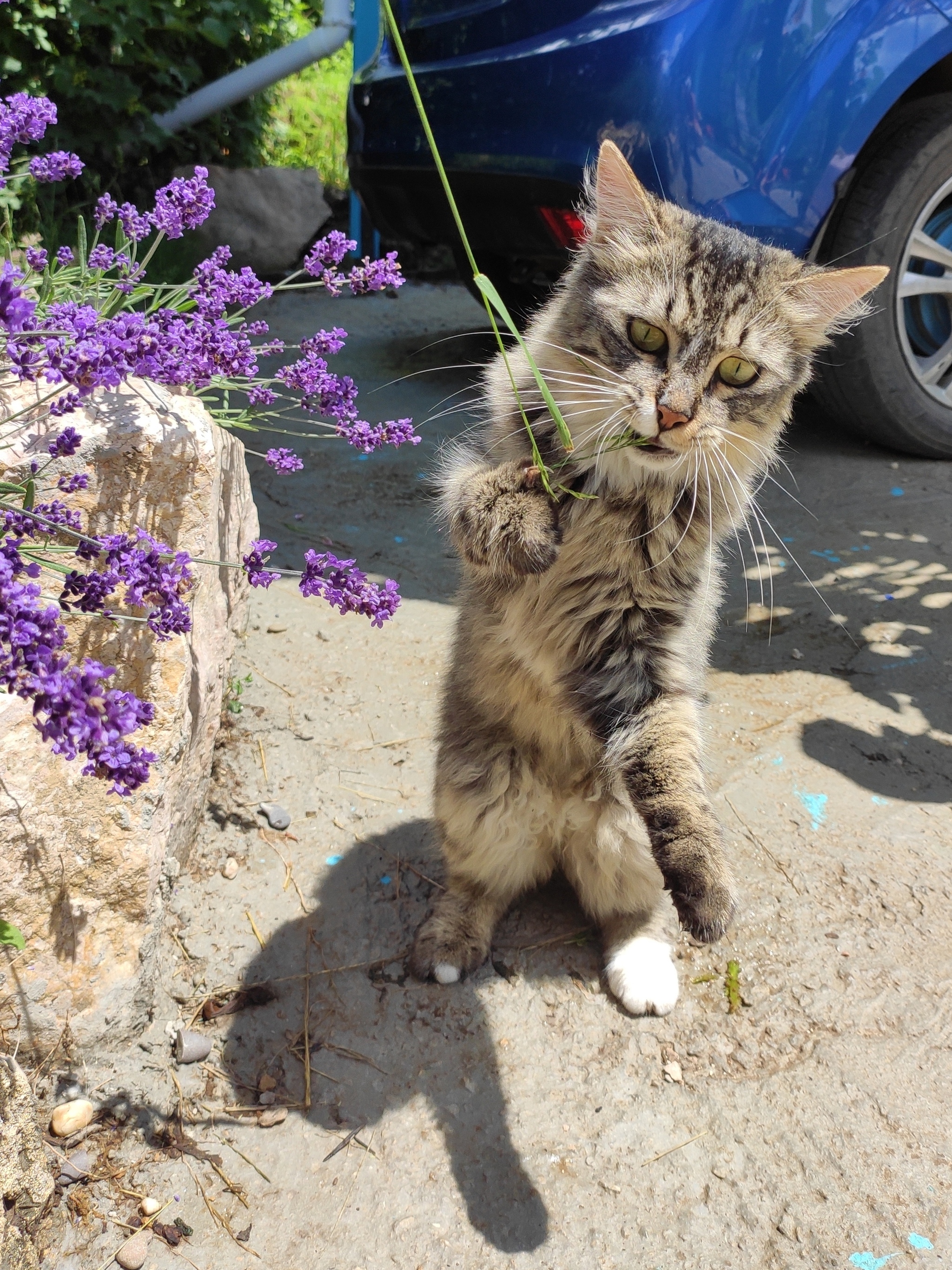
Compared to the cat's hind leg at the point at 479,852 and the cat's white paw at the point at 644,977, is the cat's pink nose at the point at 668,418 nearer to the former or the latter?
the cat's hind leg at the point at 479,852

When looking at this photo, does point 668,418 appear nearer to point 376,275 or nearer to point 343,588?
point 343,588

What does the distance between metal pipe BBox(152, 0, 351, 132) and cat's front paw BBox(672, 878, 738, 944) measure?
6216 millimetres

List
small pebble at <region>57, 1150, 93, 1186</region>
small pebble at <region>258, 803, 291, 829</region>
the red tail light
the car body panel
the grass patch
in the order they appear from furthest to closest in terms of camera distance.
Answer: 1. the grass patch
2. the red tail light
3. the car body panel
4. small pebble at <region>258, 803, 291, 829</region>
5. small pebble at <region>57, 1150, 93, 1186</region>

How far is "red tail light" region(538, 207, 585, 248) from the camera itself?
400 cm

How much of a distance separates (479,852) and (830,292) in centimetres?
172

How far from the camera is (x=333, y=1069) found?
2.26 metres

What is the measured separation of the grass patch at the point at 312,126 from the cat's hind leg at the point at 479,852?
668 centimetres

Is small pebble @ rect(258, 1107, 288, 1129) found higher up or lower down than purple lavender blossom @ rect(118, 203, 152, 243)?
lower down

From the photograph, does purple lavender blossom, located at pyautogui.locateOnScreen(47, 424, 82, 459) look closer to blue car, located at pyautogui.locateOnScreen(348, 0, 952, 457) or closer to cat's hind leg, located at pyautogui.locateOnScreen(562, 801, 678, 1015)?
cat's hind leg, located at pyautogui.locateOnScreen(562, 801, 678, 1015)

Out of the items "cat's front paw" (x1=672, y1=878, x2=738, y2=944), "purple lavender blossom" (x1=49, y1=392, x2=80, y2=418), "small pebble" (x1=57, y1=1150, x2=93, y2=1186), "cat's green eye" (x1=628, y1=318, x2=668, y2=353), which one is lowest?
"small pebble" (x1=57, y1=1150, x2=93, y2=1186)

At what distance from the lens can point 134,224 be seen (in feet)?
7.90

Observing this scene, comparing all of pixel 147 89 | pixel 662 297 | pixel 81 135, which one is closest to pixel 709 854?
pixel 662 297

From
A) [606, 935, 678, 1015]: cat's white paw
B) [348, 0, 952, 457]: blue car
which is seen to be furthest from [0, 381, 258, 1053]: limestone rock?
[348, 0, 952, 457]: blue car

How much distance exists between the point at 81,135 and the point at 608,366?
499 cm
